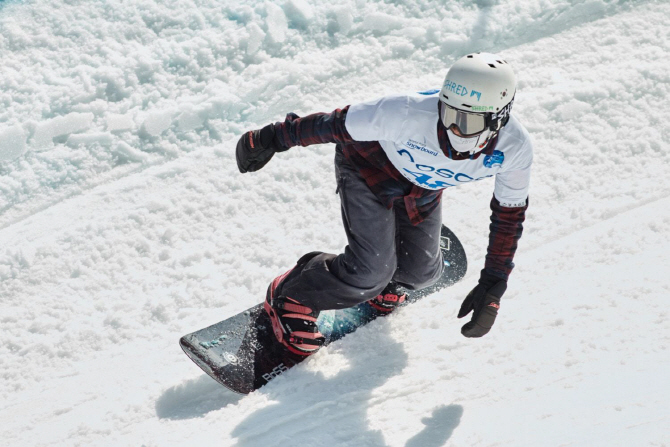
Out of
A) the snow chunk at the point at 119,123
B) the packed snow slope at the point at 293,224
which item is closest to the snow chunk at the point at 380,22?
the packed snow slope at the point at 293,224

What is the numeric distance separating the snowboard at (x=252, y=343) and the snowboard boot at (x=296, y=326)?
2.0 inches

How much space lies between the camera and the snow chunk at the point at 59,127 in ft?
15.1

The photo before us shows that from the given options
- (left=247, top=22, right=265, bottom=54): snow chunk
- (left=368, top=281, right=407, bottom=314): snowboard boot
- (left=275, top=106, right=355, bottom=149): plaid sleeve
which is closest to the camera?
(left=275, top=106, right=355, bottom=149): plaid sleeve

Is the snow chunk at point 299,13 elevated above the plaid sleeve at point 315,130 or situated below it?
below

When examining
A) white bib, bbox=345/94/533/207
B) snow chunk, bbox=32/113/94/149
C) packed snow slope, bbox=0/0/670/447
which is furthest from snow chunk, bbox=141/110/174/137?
white bib, bbox=345/94/533/207

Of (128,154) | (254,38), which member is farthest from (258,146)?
(254,38)

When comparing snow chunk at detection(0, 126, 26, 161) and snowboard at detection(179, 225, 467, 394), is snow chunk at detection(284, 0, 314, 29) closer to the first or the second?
snow chunk at detection(0, 126, 26, 161)

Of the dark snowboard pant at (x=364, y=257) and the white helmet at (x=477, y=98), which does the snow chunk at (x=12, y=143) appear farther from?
the white helmet at (x=477, y=98)

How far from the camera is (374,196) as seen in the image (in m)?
3.26

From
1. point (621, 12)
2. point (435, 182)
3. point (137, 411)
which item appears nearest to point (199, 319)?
point (137, 411)

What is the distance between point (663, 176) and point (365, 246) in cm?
239

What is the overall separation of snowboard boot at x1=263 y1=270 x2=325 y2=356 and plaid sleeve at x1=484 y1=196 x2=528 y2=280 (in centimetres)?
91

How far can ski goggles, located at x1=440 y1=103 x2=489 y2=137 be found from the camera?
2725mm

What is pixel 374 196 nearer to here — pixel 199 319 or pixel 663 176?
pixel 199 319
